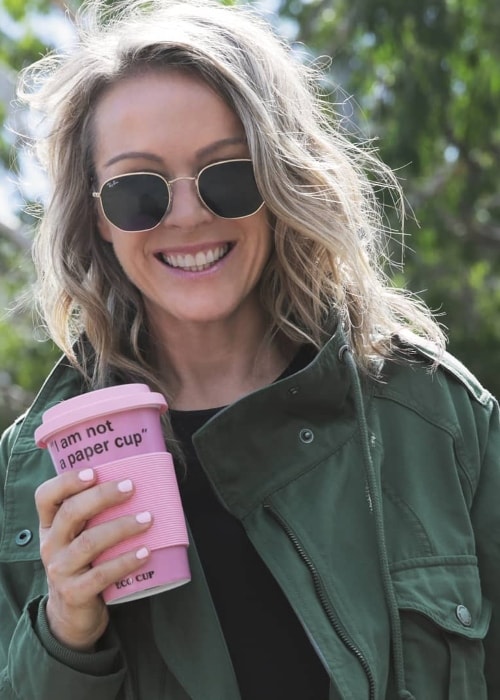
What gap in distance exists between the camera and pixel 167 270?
2283 millimetres

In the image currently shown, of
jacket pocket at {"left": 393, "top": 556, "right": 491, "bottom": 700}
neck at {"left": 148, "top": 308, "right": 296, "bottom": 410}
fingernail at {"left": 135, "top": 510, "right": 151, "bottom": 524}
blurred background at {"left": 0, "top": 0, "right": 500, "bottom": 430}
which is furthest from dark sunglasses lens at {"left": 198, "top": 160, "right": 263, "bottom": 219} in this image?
blurred background at {"left": 0, "top": 0, "right": 500, "bottom": 430}

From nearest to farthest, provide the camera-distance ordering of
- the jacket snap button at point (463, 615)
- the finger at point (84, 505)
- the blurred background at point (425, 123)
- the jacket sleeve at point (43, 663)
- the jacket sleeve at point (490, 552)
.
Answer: the finger at point (84, 505) → the jacket sleeve at point (43, 663) → the jacket snap button at point (463, 615) → the jacket sleeve at point (490, 552) → the blurred background at point (425, 123)

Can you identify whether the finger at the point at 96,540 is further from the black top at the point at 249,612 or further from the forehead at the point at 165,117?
the forehead at the point at 165,117

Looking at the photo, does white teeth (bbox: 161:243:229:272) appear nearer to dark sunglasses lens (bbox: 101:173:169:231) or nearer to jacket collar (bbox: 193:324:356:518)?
dark sunglasses lens (bbox: 101:173:169:231)

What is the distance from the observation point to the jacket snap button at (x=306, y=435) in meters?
2.23

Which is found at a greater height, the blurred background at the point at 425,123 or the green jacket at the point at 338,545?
the blurred background at the point at 425,123

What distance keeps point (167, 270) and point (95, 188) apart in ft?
1.05

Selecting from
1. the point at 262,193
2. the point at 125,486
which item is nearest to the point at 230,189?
the point at 262,193

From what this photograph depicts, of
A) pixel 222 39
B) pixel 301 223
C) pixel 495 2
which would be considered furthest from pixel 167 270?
pixel 495 2

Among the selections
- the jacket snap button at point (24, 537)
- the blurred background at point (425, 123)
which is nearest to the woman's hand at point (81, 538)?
the jacket snap button at point (24, 537)

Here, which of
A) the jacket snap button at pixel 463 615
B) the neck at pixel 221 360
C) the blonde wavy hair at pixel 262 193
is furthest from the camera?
the neck at pixel 221 360

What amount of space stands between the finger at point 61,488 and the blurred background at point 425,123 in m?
3.90

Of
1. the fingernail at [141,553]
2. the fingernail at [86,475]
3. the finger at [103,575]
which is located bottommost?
the finger at [103,575]

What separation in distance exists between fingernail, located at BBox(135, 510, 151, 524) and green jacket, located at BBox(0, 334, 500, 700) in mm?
275
